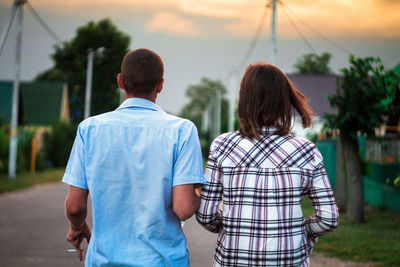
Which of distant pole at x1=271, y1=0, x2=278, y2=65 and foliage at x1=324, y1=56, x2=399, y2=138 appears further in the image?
distant pole at x1=271, y1=0, x2=278, y2=65

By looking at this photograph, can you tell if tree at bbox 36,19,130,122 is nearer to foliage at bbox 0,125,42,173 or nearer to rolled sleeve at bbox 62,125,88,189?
foliage at bbox 0,125,42,173

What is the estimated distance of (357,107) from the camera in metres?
8.98

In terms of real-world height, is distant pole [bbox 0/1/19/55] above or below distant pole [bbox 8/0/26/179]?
above

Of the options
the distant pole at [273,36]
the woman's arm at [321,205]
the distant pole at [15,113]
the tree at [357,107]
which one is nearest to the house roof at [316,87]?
the distant pole at [273,36]

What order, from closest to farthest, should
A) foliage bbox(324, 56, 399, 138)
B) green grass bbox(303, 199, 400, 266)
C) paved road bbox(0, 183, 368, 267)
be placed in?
paved road bbox(0, 183, 368, 267) → green grass bbox(303, 199, 400, 266) → foliage bbox(324, 56, 399, 138)

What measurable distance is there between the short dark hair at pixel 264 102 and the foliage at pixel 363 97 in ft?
22.2

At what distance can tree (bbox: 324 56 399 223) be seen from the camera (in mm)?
8984

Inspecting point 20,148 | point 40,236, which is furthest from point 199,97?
point 40,236

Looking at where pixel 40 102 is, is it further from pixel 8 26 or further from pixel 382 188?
pixel 382 188

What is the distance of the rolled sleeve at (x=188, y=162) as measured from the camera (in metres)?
2.24

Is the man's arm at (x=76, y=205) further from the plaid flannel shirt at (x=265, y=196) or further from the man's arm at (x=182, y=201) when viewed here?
the plaid flannel shirt at (x=265, y=196)

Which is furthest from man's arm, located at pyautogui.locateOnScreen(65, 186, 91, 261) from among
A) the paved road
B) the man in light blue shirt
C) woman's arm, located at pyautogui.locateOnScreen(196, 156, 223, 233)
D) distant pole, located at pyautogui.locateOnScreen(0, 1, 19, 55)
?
distant pole, located at pyautogui.locateOnScreen(0, 1, 19, 55)

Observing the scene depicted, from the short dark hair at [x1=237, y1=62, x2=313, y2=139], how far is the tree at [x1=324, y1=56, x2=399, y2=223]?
6766 millimetres

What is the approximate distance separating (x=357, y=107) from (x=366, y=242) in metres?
2.79
